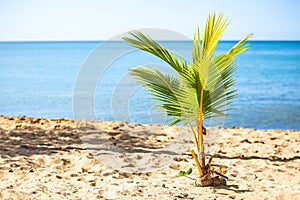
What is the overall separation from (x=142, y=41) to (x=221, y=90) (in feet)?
3.67

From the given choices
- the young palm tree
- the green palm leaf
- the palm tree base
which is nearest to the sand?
the palm tree base

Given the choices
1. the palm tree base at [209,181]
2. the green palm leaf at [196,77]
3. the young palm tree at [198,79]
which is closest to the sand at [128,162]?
the palm tree base at [209,181]

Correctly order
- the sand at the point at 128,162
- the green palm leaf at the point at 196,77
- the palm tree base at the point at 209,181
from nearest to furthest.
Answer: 1. the green palm leaf at the point at 196,77
2. the sand at the point at 128,162
3. the palm tree base at the point at 209,181

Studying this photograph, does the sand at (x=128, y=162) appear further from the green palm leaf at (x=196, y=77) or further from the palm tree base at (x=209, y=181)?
the green palm leaf at (x=196, y=77)

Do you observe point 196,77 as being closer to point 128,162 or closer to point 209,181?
point 209,181

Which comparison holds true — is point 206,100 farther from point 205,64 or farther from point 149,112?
point 149,112

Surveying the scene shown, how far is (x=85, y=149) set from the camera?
6961 millimetres

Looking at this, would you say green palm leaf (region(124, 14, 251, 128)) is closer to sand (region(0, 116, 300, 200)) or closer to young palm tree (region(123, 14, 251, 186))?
young palm tree (region(123, 14, 251, 186))

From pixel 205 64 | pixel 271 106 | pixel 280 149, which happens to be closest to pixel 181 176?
pixel 205 64

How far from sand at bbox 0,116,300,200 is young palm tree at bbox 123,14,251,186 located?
73 centimetres

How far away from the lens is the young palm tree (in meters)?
4.59

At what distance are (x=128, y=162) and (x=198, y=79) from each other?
7.02 ft

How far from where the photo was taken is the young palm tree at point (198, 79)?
4586 mm

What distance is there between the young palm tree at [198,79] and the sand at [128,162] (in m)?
0.73
